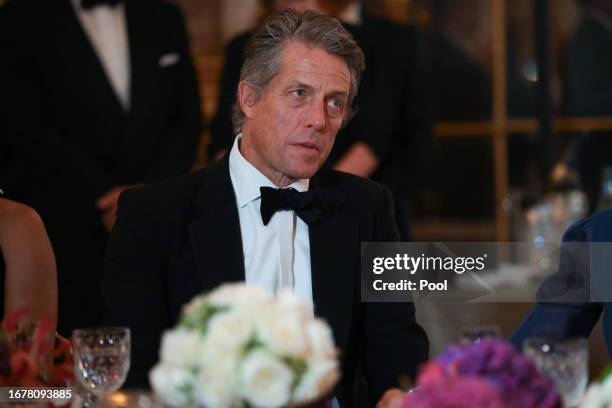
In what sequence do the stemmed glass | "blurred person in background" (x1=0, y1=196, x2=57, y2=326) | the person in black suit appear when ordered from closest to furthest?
the stemmed glass
"blurred person in background" (x1=0, y1=196, x2=57, y2=326)
the person in black suit

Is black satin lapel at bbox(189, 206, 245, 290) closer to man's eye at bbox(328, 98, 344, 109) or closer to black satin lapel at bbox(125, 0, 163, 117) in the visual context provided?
man's eye at bbox(328, 98, 344, 109)

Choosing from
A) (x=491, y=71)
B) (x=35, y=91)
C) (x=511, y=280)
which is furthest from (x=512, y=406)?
(x=491, y=71)

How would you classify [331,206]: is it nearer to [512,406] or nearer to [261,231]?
[261,231]

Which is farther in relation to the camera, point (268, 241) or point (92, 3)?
point (92, 3)

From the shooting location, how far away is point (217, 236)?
215cm

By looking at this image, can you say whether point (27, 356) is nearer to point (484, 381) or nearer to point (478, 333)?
point (484, 381)

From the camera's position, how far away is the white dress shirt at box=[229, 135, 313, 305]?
7.14ft

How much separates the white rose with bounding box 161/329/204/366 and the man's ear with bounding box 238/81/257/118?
3.43 feet

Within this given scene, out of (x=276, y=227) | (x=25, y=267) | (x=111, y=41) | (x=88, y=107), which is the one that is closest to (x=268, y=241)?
(x=276, y=227)

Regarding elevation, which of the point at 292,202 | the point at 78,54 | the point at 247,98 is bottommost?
the point at 292,202

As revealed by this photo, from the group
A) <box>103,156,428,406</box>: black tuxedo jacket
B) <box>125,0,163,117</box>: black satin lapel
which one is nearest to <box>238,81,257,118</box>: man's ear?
<box>103,156,428,406</box>: black tuxedo jacket

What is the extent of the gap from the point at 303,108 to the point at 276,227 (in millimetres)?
241

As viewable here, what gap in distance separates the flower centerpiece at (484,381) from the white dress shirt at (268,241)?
893 millimetres

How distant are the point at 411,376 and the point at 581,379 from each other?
0.72 meters
